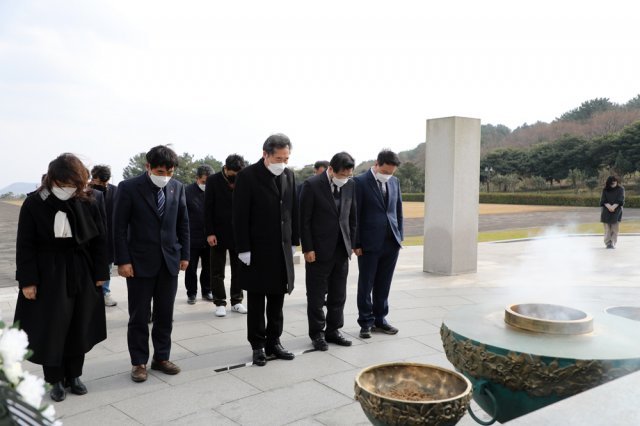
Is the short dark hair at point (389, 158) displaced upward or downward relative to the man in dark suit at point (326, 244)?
upward

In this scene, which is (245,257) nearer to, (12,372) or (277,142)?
(277,142)

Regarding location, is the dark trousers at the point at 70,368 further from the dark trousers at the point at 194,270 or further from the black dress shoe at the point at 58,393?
the dark trousers at the point at 194,270

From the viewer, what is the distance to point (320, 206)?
5062 mm

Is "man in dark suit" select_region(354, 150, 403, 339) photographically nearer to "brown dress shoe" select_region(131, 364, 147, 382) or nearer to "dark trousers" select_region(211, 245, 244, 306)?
"dark trousers" select_region(211, 245, 244, 306)

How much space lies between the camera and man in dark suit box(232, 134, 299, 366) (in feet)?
15.0

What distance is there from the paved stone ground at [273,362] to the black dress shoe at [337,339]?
0.29 feet

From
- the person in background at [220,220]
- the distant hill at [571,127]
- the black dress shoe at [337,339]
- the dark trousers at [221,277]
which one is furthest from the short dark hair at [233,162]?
the distant hill at [571,127]

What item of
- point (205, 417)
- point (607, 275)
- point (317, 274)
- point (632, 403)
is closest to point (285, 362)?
point (317, 274)

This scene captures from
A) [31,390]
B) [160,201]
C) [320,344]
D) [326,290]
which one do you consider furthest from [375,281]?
[31,390]

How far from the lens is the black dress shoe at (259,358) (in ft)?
14.9

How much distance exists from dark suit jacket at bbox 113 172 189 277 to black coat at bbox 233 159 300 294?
0.55 m

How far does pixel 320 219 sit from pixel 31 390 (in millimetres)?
3847

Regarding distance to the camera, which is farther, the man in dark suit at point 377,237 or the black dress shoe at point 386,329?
the black dress shoe at point 386,329

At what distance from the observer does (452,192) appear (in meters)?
8.84
